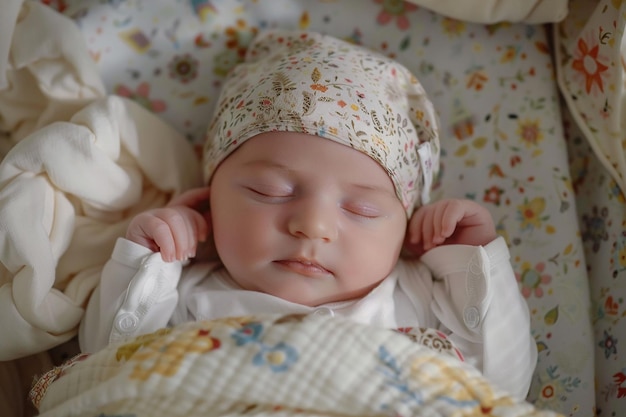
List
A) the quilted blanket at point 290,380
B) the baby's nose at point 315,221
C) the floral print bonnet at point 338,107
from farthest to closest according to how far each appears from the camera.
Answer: the floral print bonnet at point 338,107 < the baby's nose at point 315,221 < the quilted blanket at point 290,380

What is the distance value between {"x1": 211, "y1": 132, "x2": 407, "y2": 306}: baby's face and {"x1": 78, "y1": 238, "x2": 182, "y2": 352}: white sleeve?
13cm

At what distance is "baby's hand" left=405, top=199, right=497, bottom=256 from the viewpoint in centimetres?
139

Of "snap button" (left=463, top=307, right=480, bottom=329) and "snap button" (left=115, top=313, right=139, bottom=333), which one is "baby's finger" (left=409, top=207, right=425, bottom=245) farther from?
"snap button" (left=115, top=313, right=139, bottom=333)

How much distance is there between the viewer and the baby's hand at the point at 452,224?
1389 mm

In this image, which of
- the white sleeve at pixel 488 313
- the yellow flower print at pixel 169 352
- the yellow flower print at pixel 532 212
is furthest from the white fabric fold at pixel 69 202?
the yellow flower print at pixel 532 212

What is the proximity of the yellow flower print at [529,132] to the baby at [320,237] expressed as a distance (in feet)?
0.88

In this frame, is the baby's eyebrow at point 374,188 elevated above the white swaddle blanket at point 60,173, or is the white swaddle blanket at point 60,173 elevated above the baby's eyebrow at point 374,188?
the baby's eyebrow at point 374,188

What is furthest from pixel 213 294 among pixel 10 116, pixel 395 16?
pixel 395 16

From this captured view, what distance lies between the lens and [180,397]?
0.98 metres

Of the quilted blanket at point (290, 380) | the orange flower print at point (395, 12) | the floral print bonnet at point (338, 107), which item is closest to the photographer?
the quilted blanket at point (290, 380)

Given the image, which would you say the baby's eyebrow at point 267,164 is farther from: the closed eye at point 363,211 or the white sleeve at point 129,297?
the white sleeve at point 129,297

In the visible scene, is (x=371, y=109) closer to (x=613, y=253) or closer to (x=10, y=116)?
(x=613, y=253)

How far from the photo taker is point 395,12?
168 centimetres

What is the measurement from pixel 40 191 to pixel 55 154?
0.25 ft
